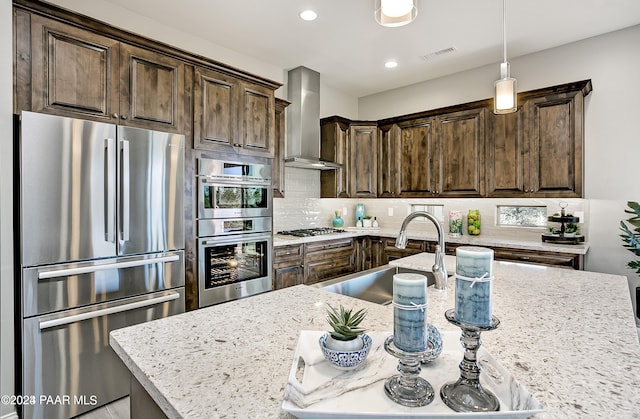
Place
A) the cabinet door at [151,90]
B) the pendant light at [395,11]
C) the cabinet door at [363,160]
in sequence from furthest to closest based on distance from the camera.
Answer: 1. the cabinet door at [363,160]
2. the cabinet door at [151,90]
3. the pendant light at [395,11]

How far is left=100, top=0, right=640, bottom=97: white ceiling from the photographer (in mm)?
2854

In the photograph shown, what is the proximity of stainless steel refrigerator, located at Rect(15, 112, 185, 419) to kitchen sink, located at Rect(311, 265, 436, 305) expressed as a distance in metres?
1.35

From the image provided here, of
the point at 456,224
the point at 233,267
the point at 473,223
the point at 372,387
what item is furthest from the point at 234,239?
the point at 473,223

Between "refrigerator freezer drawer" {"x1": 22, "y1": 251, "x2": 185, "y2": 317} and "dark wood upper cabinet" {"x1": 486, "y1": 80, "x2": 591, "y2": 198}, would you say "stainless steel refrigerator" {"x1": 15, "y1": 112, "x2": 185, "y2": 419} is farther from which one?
"dark wood upper cabinet" {"x1": 486, "y1": 80, "x2": 591, "y2": 198}

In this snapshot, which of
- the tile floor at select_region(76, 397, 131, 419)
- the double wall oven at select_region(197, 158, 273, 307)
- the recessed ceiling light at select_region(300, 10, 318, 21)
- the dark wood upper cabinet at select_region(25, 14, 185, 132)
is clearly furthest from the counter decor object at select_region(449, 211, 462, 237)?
the tile floor at select_region(76, 397, 131, 419)

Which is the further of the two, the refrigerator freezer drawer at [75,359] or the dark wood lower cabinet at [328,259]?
the dark wood lower cabinet at [328,259]

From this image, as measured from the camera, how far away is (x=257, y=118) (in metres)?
3.20

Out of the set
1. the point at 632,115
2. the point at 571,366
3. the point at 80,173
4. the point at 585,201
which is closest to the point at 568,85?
the point at 632,115

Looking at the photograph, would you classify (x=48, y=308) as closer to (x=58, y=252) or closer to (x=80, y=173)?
(x=58, y=252)

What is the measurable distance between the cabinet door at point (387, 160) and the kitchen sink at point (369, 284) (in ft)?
8.31

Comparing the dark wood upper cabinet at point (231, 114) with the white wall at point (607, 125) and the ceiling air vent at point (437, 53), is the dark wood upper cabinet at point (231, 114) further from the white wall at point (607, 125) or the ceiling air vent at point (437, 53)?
the white wall at point (607, 125)

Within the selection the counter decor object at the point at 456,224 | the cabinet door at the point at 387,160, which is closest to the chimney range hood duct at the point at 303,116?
the cabinet door at the point at 387,160

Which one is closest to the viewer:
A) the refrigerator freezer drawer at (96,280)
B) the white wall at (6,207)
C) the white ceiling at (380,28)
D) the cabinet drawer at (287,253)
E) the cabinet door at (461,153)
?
the white wall at (6,207)

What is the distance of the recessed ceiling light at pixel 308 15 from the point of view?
9.69 feet
